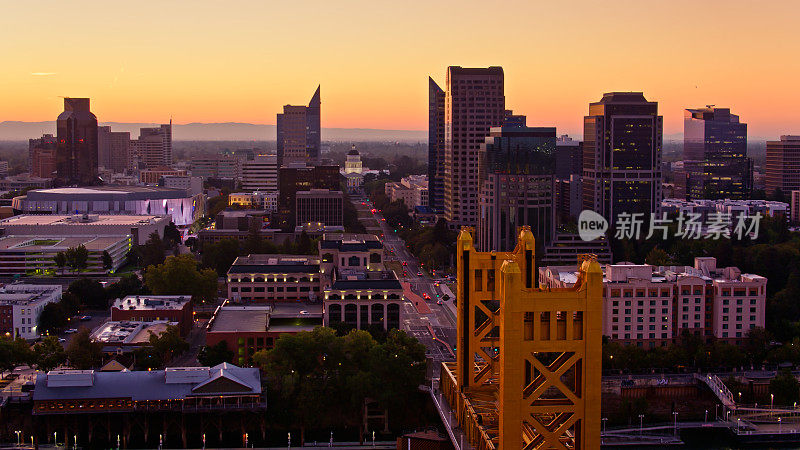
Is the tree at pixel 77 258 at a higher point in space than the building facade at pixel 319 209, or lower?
lower

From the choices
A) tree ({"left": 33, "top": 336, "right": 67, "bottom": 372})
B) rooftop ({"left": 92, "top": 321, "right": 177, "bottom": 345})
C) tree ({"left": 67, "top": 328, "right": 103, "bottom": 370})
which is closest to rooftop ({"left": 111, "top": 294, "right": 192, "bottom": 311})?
rooftop ({"left": 92, "top": 321, "right": 177, "bottom": 345})

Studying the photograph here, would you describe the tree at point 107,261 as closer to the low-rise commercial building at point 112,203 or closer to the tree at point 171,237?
the tree at point 171,237

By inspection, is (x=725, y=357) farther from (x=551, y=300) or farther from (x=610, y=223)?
(x=610, y=223)

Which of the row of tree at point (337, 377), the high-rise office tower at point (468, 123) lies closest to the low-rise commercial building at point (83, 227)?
the high-rise office tower at point (468, 123)

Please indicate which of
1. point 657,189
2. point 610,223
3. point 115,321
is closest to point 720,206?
point 657,189

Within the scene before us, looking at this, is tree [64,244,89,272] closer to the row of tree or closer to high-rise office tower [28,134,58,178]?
the row of tree

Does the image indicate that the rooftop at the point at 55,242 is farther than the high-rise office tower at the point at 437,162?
No
